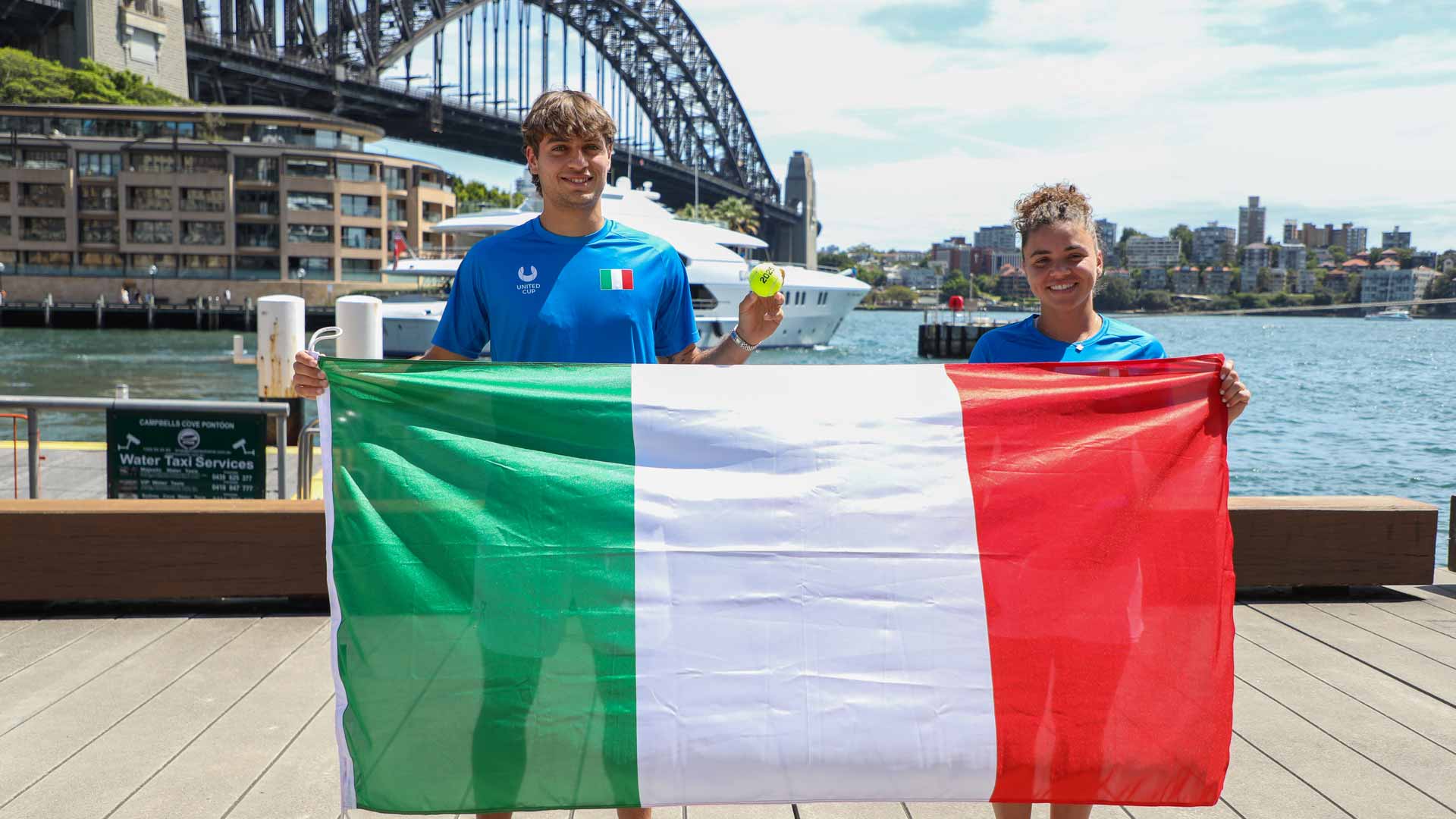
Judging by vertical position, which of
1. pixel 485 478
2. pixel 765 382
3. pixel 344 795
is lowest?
pixel 344 795

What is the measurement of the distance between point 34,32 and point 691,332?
3493 inches

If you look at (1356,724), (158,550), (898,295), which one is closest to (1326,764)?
(1356,724)

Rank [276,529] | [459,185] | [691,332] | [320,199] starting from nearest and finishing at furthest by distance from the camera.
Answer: [691,332]
[276,529]
[320,199]
[459,185]

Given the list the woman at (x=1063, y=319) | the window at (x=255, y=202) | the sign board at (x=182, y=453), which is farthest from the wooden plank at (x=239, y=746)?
the window at (x=255, y=202)

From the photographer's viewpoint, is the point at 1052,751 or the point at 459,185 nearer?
the point at 1052,751

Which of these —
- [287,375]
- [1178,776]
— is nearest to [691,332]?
[1178,776]

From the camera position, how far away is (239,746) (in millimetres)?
3211

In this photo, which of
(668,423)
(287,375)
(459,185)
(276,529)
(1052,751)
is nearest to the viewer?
(1052,751)

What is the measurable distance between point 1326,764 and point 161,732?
10.6ft

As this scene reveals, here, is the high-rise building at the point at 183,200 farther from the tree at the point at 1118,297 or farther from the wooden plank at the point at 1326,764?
the tree at the point at 1118,297

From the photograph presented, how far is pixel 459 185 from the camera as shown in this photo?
100 metres

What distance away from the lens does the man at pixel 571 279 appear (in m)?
2.49

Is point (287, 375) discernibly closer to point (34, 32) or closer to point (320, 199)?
point (320, 199)

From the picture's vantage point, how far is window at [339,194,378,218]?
6544cm
